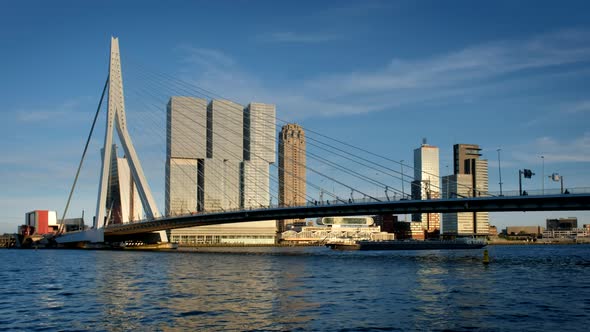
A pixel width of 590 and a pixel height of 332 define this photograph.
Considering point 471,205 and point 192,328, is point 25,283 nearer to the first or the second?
point 192,328

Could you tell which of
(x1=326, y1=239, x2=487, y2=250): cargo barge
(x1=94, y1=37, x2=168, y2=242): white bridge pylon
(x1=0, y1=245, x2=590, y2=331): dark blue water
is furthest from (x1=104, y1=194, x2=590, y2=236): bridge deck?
(x1=326, y1=239, x2=487, y2=250): cargo barge

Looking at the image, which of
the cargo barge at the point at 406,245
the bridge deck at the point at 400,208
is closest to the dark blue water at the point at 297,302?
the bridge deck at the point at 400,208

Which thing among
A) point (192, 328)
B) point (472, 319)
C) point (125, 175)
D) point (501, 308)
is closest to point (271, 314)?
point (192, 328)

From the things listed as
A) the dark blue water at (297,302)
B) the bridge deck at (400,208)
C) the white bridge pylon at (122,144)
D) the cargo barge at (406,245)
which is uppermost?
the white bridge pylon at (122,144)

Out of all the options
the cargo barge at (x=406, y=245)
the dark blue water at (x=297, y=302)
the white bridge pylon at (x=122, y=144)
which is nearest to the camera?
the dark blue water at (x=297, y=302)

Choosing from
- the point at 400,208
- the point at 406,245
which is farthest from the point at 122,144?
the point at 406,245

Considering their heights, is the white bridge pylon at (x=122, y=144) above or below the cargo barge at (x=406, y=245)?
above

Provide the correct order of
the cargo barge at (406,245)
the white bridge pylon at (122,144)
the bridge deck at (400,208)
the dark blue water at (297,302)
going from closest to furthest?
the dark blue water at (297,302), the bridge deck at (400,208), the white bridge pylon at (122,144), the cargo barge at (406,245)

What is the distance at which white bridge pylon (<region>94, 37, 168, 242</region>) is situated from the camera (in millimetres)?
94000

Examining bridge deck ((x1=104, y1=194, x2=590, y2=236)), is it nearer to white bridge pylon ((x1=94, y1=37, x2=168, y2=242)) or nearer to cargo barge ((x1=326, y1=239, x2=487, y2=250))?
white bridge pylon ((x1=94, y1=37, x2=168, y2=242))

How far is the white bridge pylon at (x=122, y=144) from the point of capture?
94000 millimetres

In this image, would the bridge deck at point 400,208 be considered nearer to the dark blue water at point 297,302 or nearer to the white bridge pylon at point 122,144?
the white bridge pylon at point 122,144

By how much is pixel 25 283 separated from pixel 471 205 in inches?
1970

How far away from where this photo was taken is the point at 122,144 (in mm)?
96250
